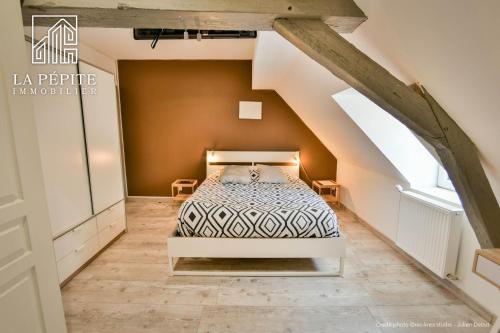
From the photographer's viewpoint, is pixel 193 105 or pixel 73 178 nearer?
pixel 73 178

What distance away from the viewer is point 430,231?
1959mm

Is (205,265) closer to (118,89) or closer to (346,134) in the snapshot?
(346,134)

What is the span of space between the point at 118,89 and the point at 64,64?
207 cm

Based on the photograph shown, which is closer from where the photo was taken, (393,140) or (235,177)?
(393,140)

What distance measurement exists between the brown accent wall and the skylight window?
5.23ft

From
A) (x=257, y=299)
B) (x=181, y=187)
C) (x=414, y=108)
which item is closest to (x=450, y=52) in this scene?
(x=414, y=108)

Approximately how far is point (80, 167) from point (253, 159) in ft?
8.02

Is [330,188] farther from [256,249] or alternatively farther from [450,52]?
[450,52]

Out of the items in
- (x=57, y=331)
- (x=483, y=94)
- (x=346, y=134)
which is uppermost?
(x=483, y=94)

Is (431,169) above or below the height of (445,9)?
below

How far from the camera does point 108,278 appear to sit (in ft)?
6.69

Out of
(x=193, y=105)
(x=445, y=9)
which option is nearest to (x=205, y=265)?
(x=445, y=9)

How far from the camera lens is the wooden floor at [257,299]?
5.18 feet

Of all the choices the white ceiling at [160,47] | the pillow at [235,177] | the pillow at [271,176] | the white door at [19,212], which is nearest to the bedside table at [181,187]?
the pillow at [235,177]
